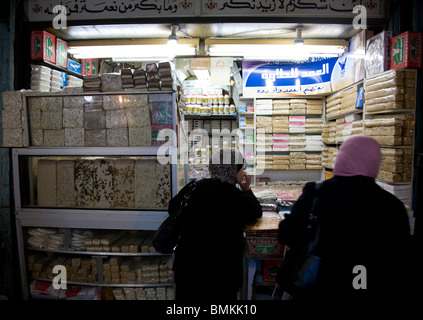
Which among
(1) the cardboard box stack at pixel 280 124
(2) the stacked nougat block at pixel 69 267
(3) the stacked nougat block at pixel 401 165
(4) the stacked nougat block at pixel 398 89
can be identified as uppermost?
(4) the stacked nougat block at pixel 398 89

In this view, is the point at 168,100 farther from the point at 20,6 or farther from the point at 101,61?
the point at 101,61

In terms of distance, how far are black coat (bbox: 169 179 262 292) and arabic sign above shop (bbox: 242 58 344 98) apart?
3.74 metres

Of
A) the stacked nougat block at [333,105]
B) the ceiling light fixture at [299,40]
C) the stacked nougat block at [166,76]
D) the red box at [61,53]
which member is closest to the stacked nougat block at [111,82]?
the stacked nougat block at [166,76]

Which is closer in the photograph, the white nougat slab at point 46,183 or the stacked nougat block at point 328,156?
the white nougat slab at point 46,183

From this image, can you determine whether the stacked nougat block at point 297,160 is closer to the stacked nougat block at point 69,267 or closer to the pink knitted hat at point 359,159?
the pink knitted hat at point 359,159

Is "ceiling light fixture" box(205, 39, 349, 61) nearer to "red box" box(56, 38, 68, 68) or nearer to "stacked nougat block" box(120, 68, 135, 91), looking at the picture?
"stacked nougat block" box(120, 68, 135, 91)

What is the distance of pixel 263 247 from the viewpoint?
2.51m

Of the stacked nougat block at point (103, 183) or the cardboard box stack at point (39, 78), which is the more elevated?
the cardboard box stack at point (39, 78)

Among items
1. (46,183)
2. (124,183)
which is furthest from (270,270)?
(46,183)

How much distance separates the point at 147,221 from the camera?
3.01m

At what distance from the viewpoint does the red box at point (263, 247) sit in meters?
2.50

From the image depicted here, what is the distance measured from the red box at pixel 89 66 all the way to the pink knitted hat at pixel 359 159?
4.83 m

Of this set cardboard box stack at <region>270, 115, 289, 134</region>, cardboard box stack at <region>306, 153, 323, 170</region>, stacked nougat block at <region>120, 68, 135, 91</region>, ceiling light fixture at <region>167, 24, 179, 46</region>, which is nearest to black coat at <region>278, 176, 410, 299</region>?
stacked nougat block at <region>120, 68, 135, 91</region>
